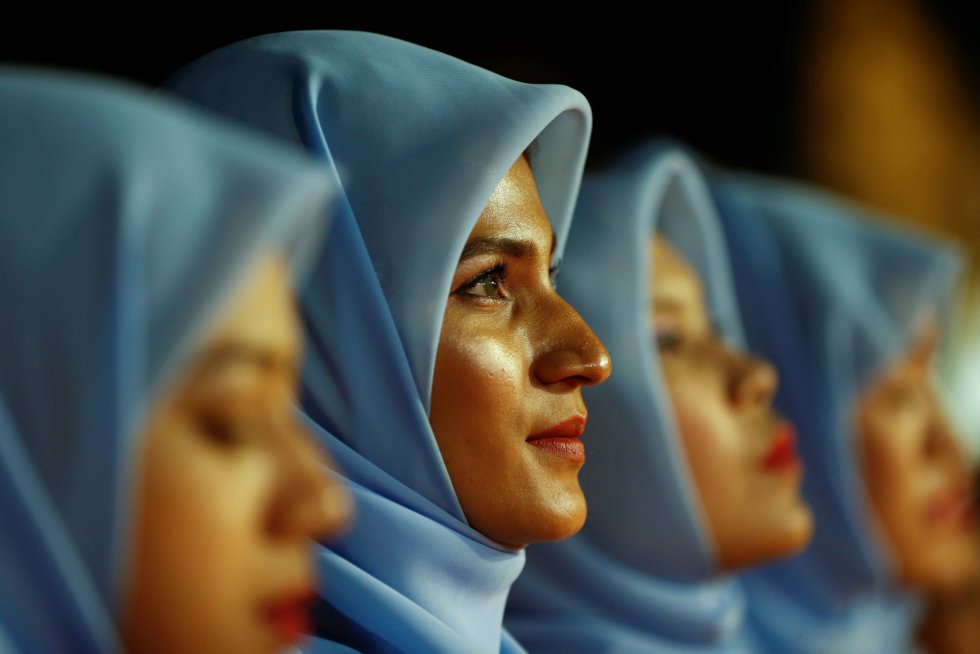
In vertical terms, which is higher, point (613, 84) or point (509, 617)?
point (613, 84)

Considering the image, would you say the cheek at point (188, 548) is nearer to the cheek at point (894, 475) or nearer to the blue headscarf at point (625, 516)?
the blue headscarf at point (625, 516)

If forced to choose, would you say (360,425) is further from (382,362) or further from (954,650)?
(954,650)

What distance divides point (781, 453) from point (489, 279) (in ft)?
1.92

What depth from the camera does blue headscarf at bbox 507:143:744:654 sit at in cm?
137

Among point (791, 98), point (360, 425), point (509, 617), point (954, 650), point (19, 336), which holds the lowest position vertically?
point (954, 650)

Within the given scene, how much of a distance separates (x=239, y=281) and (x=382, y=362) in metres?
0.32

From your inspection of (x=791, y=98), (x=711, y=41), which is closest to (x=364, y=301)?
(x=711, y=41)

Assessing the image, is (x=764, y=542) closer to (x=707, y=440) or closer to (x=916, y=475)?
(x=707, y=440)

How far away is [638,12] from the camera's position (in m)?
2.09

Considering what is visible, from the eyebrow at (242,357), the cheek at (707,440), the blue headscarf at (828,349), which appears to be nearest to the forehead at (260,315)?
the eyebrow at (242,357)

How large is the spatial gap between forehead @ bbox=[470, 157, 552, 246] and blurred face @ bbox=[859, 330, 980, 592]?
0.99m

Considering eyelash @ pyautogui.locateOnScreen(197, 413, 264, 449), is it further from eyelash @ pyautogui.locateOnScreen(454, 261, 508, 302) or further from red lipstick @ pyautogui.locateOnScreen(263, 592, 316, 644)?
eyelash @ pyautogui.locateOnScreen(454, 261, 508, 302)

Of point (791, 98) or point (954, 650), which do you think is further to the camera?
point (791, 98)

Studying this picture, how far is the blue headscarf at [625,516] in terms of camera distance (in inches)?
53.8
